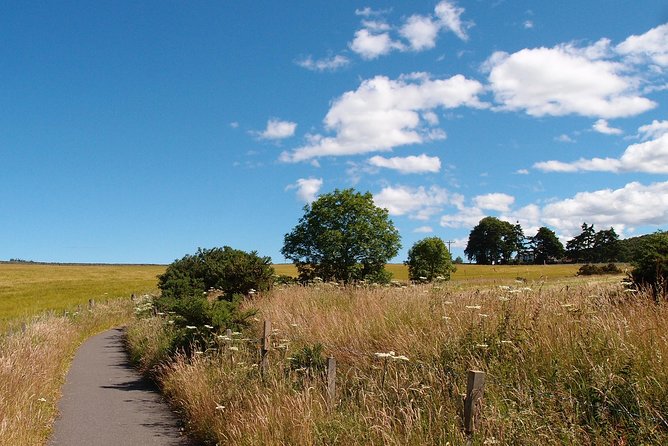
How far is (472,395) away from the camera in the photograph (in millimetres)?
4602

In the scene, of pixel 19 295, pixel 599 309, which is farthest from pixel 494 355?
pixel 19 295

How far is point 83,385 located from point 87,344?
8.76m

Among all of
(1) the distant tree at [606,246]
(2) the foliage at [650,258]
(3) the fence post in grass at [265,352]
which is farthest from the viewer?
(1) the distant tree at [606,246]

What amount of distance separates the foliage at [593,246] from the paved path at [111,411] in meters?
124

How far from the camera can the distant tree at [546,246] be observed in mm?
127688

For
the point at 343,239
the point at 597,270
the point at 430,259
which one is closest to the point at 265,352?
the point at 343,239

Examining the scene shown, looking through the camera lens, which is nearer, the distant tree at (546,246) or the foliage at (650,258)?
the foliage at (650,258)

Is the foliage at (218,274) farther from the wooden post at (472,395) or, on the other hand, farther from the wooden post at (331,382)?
the wooden post at (472,395)

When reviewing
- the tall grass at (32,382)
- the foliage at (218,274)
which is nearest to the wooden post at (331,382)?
the tall grass at (32,382)

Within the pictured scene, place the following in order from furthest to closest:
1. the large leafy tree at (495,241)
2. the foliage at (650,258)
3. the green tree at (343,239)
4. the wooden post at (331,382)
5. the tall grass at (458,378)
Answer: the large leafy tree at (495,241) < the green tree at (343,239) < the foliage at (650,258) < the wooden post at (331,382) < the tall grass at (458,378)

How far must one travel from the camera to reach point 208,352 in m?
11.8

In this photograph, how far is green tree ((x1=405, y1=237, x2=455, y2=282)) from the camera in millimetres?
65125

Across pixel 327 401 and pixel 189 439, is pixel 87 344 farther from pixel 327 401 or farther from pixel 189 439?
pixel 327 401

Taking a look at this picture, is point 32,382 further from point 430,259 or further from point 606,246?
point 606,246
